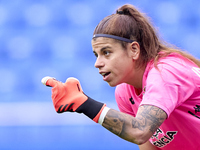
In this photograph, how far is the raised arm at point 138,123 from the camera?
6.31 feet

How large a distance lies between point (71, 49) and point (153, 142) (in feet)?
10.8

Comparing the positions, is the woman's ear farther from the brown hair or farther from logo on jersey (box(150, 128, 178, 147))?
logo on jersey (box(150, 128, 178, 147))

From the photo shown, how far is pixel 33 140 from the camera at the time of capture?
17.1 feet

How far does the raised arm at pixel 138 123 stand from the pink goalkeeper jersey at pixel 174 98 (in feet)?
0.14

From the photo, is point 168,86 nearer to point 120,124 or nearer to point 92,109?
point 120,124

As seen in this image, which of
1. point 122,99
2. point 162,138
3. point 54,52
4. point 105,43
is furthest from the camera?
point 54,52

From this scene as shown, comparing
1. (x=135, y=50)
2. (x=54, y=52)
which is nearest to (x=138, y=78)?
(x=135, y=50)

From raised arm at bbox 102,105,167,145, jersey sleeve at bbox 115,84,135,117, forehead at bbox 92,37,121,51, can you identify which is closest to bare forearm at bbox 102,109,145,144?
raised arm at bbox 102,105,167,145

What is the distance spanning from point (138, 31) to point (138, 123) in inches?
29.3

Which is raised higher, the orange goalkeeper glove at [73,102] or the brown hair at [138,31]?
the brown hair at [138,31]

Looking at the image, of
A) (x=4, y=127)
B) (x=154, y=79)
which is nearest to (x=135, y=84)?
(x=154, y=79)

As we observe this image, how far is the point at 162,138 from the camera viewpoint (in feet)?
8.64

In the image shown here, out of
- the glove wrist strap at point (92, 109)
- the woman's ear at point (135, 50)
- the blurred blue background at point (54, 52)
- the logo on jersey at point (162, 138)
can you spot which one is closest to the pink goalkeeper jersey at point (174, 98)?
the logo on jersey at point (162, 138)

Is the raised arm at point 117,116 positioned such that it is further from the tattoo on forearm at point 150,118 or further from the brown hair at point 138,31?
the brown hair at point 138,31
